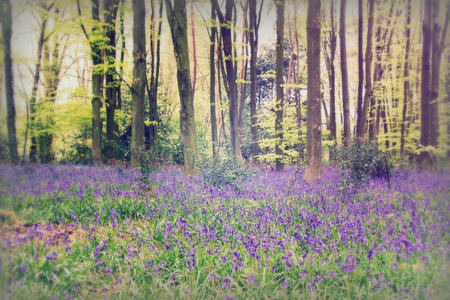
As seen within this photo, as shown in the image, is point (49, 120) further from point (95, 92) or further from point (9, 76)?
point (9, 76)

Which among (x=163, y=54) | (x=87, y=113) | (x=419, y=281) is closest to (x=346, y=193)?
(x=419, y=281)

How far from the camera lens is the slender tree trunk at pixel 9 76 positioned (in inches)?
45.3

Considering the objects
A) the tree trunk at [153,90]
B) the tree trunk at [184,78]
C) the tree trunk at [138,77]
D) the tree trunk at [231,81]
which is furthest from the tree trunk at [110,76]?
the tree trunk at [184,78]

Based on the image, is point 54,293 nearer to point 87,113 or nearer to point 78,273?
point 78,273

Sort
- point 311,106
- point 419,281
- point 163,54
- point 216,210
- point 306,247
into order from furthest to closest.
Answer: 1. point 163,54
2. point 311,106
3. point 216,210
4. point 306,247
5. point 419,281

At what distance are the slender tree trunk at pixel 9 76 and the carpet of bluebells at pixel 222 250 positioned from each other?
15cm

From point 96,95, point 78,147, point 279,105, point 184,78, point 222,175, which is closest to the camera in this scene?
point 222,175

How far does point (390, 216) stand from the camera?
12.1 ft

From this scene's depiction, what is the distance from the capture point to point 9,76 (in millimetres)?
1183

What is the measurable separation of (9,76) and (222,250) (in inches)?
97.1

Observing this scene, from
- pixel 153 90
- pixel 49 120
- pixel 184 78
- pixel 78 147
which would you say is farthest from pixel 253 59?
pixel 78 147

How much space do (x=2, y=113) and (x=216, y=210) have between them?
135 inches

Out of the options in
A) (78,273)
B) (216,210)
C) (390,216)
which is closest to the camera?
(78,273)

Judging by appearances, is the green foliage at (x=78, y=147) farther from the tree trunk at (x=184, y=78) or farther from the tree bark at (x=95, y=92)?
the tree trunk at (x=184, y=78)
